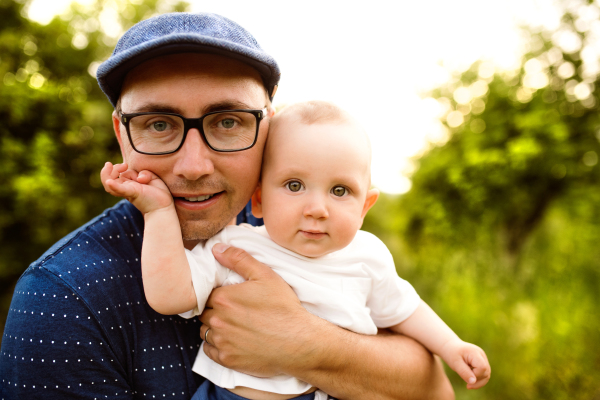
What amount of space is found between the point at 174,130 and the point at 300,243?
719mm

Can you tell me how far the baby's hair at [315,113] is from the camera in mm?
1658

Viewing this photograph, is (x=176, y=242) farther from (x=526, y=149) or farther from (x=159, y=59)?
(x=526, y=149)

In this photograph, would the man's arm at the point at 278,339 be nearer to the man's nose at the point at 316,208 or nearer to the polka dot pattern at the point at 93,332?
the polka dot pattern at the point at 93,332

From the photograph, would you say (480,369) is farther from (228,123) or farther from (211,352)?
(228,123)

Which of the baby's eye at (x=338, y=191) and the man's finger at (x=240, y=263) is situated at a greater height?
the baby's eye at (x=338, y=191)

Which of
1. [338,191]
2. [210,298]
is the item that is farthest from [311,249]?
[210,298]

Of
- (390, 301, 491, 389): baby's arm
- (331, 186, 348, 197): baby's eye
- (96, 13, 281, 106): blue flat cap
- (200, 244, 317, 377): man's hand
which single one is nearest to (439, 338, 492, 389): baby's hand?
(390, 301, 491, 389): baby's arm

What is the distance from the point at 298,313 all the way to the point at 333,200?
501mm

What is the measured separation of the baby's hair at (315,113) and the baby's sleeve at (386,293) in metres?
0.62

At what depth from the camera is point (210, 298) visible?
1.62 meters

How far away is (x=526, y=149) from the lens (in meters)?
4.17

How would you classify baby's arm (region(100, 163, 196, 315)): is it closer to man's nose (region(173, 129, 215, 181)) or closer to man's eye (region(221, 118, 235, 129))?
man's nose (region(173, 129, 215, 181))

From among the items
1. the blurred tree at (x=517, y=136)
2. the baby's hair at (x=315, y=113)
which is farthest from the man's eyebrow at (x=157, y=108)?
the blurred tree at (x=517, y=136)

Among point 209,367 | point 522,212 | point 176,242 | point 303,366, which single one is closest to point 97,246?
point 176,242
